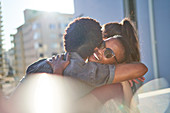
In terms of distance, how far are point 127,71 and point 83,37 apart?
0.49m

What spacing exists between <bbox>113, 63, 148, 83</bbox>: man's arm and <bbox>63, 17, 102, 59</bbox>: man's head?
0.32 m

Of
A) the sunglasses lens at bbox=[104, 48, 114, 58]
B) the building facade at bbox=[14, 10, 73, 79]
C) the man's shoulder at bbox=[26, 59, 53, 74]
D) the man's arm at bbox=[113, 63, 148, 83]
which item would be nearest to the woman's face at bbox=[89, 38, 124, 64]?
the sunglasses lens at bbox=[104, 48, 114, 58]

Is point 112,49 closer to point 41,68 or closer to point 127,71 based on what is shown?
point 127,71

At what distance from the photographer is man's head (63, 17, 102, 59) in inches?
58.3

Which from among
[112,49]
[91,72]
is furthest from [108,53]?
[91,72]

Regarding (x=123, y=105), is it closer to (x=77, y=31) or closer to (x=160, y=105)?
(x=77, y=31)

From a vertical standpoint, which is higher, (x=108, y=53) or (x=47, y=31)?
(x=47, y=31)

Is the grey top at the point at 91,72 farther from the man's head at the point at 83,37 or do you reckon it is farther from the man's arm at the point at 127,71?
the man's head at the point at 83,37

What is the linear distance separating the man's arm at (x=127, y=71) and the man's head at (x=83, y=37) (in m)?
0.32

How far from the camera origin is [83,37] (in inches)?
58.2

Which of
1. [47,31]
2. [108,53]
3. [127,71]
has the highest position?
[47,31]

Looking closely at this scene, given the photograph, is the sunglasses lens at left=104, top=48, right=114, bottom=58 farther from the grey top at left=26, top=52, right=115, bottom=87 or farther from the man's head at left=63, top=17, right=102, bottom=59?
the grey top at left=26, top=52, right=115, bottom=87

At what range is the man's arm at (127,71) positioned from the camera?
1.32m

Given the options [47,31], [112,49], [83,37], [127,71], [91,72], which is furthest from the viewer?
[47,31]
